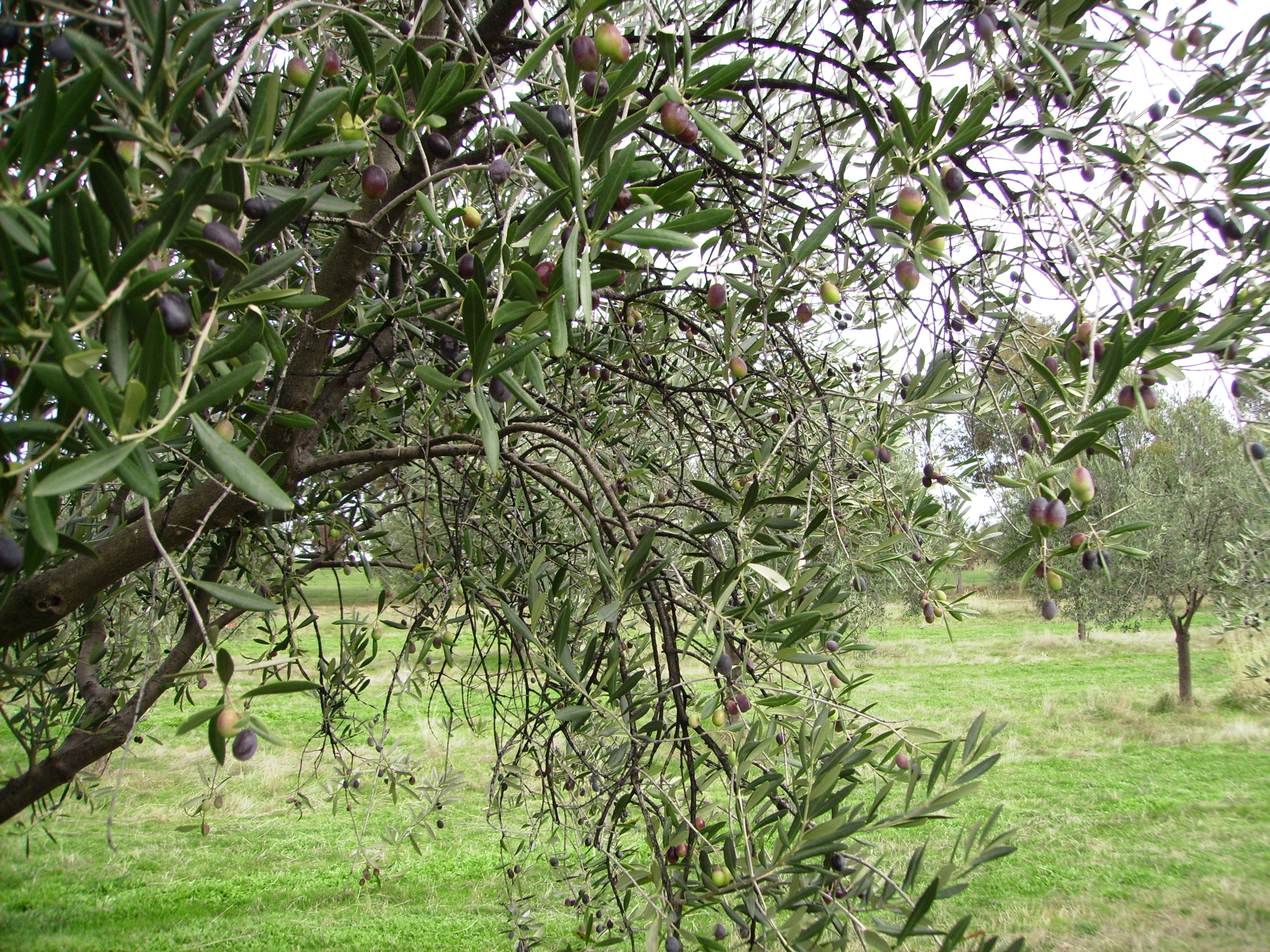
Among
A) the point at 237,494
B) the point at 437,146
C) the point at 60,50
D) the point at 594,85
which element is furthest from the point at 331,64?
the point at 237,494

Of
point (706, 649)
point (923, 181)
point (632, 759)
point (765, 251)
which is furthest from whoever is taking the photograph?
point (765, 251)

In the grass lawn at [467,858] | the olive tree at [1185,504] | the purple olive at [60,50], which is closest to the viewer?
the purple olive at [60,50]

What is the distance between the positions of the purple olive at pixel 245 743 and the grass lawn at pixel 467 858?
273cm

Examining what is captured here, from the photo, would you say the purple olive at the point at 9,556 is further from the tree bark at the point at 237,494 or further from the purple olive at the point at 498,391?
the purple olive at the point at 498,391

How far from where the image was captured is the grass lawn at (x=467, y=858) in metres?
6.15

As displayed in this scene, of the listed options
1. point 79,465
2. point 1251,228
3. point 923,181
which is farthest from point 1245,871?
point 79,465

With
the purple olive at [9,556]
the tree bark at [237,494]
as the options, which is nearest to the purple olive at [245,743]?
the purple olive at [9,556]

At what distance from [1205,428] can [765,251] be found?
15452 mm

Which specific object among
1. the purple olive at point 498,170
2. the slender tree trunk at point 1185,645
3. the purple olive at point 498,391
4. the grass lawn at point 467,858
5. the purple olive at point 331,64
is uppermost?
the purple olive at point 331,64

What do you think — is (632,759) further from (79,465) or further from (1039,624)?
(1039,624)

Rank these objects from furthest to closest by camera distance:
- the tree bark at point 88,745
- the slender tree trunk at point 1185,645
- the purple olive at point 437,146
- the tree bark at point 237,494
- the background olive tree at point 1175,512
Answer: the slender tree trunk at point 1185,645, the background olive tree at point 1175,512, the tree bark at point 88,745, the tree bark at point 237,494, the purple olive at point 437,146

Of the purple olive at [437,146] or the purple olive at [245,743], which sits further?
the purple olive at [437,146]

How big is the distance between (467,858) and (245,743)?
800 centimetres

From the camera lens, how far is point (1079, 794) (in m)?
9.80
